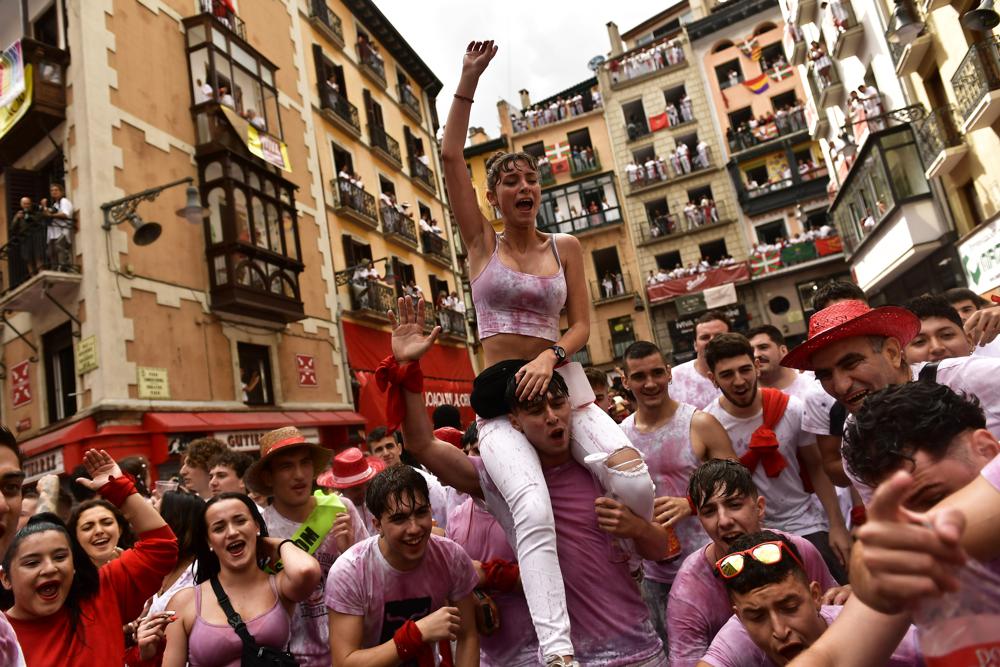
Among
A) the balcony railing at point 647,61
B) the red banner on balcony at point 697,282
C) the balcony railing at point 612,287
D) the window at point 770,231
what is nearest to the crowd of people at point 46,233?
the balcony railing at point 612,287

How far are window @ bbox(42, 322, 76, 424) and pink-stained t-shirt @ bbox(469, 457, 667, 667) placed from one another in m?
13.0

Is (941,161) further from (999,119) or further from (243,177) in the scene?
(243,177)

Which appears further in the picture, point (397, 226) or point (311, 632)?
point (397, 226)

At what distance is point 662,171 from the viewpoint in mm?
34781

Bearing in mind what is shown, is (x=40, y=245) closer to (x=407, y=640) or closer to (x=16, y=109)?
(x=16, y=109)

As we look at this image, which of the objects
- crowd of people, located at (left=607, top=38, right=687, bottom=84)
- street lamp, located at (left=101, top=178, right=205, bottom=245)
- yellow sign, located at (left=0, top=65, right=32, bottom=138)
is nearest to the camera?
street lamp, located at (left=101, top=178, right=205, bottom=245)

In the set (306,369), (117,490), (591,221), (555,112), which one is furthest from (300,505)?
(555,112)

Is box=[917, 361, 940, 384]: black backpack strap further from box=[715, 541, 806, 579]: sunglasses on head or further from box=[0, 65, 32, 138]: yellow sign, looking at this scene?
box=[0, 65, 32, 138]: yellow sign

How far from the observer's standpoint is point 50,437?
12.5 metres

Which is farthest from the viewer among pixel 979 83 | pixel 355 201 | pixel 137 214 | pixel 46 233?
pixel 355 201

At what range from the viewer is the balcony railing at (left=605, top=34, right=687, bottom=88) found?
35312 millimetres

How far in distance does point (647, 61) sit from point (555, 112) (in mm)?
5407

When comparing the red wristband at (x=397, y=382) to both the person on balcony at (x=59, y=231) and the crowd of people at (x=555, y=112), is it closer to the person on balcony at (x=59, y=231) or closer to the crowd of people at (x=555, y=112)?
the person on balcony at (x=59, y=231)

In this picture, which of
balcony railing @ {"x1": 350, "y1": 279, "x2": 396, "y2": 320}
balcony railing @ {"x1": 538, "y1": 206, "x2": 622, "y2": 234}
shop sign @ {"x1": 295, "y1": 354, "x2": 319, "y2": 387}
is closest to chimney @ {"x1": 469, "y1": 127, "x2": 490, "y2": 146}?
balcony railing @ {"x1": 538, "y1": 206, "x2": 622, "y2": 234}
